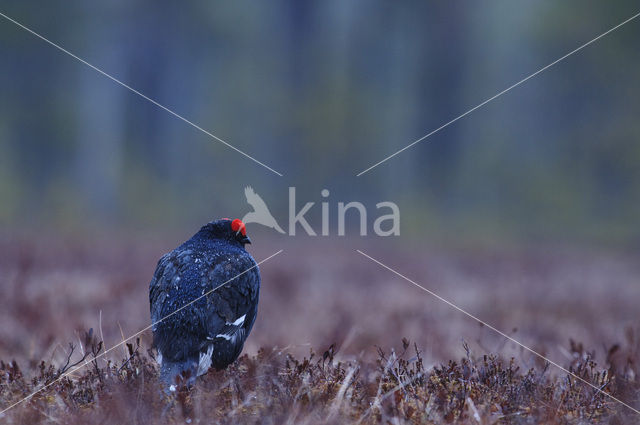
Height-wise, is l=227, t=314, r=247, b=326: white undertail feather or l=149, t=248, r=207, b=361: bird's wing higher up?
l=149, t=248, r=207, b=361: bird's wing

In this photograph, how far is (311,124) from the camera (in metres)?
29.5

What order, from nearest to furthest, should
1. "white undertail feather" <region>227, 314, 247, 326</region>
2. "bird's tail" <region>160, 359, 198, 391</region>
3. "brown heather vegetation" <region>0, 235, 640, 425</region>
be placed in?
1. "brown heather vegetation" <region>0, 235, 640, 425</region>
2. "bird's tail" <region>160, 359, 198, 391</region>
3. "white undertail feather" <region>227, 314, 247, 326</region>

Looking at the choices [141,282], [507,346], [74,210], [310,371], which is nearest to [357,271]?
[141,282]

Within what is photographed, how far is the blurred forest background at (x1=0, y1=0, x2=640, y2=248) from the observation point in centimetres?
2719

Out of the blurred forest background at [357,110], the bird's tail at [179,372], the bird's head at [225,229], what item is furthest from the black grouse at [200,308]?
the blurred forest background at [357,110]

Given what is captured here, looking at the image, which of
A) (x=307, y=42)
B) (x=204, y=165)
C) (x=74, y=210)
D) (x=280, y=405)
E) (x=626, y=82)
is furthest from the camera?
(x=204, y=165)

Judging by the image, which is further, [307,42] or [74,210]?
[307,42]

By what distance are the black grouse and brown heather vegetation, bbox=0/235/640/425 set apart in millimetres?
147

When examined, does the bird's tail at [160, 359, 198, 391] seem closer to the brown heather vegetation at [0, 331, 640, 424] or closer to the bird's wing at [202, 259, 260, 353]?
the brown heather vegetation at [0, 331, 640, 424]

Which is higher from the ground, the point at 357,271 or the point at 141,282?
the point at 141,282

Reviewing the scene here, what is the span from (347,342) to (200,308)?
8.59 ft

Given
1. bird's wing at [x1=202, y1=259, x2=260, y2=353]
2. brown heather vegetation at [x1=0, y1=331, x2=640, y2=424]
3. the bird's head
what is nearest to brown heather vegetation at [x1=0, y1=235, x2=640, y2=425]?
brown heather vegetation at [x1=0, y1=331, x2=640, y2=424]

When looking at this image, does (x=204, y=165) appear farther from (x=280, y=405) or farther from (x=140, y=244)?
(x=280, y=405)

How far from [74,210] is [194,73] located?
10405 mm
